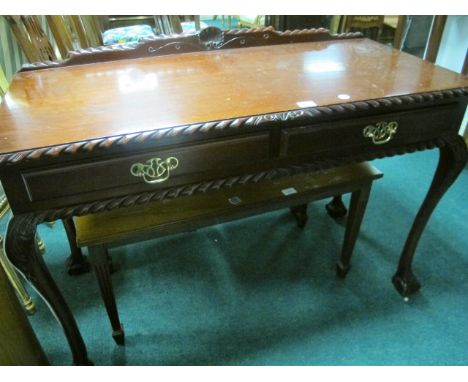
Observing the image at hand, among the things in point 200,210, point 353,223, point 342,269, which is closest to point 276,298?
point 342,269

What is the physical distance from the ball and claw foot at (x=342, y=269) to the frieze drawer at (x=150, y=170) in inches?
26.5

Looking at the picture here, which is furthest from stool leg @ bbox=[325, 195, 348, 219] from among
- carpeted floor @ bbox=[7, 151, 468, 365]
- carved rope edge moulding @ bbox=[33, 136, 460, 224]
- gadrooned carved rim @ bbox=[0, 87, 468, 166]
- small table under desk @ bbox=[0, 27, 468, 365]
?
gadrooned carved rim @ bbox=[0, 87, 468, 166]

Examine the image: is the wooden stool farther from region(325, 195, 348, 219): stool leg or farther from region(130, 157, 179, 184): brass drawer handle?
region(325, 195, 348, 219): stool leg

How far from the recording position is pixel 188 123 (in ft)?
2.33

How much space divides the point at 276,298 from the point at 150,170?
73 cm

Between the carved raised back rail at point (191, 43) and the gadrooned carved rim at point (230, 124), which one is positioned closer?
the gadrooned carved rim at point (230, 124)

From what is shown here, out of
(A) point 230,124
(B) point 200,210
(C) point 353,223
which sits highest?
(A) point 230,124

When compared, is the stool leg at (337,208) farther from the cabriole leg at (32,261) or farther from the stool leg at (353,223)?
the cabriole leg at (32,261)

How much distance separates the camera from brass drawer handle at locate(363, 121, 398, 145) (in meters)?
0.86

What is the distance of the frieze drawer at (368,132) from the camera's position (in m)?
0.81

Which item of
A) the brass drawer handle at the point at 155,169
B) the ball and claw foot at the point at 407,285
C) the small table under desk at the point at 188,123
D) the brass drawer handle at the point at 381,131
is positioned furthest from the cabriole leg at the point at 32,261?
the ball and claw foot at the point at 407,285

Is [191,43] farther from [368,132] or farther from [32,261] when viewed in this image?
[32,261]

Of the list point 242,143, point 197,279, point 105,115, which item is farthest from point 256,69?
point 197,279

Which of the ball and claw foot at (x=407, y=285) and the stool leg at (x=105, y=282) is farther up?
the stool leg at (x=105, y=282)
